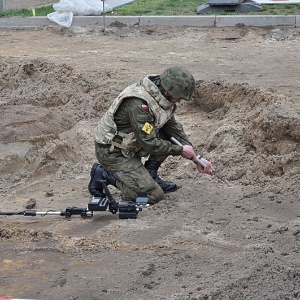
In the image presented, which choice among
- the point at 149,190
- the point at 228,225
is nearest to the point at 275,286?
the point at 228,225

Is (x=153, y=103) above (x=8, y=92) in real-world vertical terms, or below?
above

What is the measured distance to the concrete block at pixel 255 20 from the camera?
43.1 ft

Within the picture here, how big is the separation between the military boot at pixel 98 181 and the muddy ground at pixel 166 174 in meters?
0.25

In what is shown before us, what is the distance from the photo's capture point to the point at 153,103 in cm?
619

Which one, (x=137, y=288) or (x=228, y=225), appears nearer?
(x=137, y=288)

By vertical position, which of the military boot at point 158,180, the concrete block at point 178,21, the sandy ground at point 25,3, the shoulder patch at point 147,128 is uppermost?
the shoulder patch at point 147,128

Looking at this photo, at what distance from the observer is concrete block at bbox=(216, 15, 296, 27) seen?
13148 millimetres

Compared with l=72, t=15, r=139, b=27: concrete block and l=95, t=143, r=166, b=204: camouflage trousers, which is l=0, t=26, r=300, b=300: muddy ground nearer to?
l=95, t=143, r=166, b=204: camouflage trousers

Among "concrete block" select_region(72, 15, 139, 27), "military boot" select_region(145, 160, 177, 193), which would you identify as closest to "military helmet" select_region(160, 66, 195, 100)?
"military boot" select_region(145, 160, 177, 193)

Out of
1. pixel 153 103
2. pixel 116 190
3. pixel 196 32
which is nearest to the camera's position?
pixel 153 103

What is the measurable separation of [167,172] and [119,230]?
1.87 metres

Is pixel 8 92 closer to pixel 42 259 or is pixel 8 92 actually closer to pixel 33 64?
pixel 33 64

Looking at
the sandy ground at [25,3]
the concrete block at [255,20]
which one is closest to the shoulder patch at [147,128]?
the concrete block at [255,20]

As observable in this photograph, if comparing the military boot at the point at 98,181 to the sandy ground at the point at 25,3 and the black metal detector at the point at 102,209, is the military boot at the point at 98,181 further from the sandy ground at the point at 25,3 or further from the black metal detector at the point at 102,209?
the sandy ground at the point at 25,3
